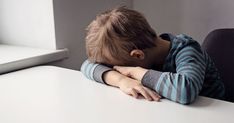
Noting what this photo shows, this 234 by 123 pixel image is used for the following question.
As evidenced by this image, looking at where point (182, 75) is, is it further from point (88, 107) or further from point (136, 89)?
point (88, 107)

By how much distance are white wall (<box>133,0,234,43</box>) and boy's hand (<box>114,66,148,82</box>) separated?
70cm

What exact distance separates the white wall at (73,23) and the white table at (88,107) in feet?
1.25

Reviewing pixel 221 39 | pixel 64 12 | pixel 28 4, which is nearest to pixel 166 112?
pixel 221 39

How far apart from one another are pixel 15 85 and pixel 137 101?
40 cm

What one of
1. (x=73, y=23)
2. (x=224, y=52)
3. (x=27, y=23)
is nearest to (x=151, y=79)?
(x=224, y=52)

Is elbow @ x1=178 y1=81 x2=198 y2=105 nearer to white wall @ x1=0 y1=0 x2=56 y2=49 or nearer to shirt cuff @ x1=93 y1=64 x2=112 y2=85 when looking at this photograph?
shirt cuff @ x1=93 y1=64 x2=112 y2=85

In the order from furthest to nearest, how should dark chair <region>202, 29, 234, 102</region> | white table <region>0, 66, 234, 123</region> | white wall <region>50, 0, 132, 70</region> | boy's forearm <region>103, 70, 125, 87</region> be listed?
white wall <region>50, 0, 132, 70</region> < dark chair <region>202, 29, 234, 102</region> < boy's forearm <region>103, 70, 125, 87</region> < white table <region>0, 66, 234, 123</region>

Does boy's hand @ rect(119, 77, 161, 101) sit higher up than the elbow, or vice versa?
the elbow

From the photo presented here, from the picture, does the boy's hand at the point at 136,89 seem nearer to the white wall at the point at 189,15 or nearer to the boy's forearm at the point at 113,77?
the boy's forearm at the point at 113,77

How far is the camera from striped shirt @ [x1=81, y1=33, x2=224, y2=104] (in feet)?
2.54

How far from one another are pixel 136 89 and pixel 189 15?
2.63 feet

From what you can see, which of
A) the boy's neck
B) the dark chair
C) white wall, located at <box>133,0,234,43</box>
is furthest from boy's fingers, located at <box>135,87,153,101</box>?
white wall, located at <box>133,0,234,43</box>

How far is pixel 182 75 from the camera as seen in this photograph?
79 cm

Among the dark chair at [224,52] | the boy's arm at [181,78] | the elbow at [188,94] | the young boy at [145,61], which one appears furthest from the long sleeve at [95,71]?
the dark chair at [224,52]
